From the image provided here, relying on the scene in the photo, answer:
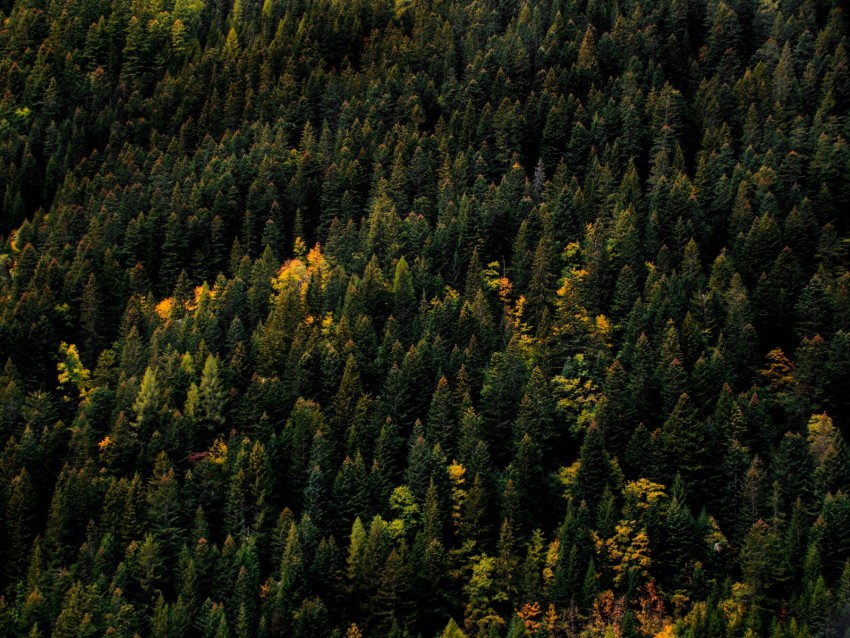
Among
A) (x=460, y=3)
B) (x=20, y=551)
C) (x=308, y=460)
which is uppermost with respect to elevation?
(x=460, y=3)

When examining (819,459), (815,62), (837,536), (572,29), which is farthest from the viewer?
(572,29)

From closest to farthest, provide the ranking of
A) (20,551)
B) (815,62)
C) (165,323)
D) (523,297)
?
(20,551) < (523,297) < (165,323) < (815,62)

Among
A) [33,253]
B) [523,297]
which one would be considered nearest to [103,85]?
[33,253]

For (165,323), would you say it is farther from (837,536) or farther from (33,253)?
(837,536)

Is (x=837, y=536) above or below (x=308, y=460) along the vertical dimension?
above

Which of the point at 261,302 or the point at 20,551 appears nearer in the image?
the point at 20,551

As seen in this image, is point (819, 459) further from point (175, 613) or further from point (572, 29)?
point (572, 29)
